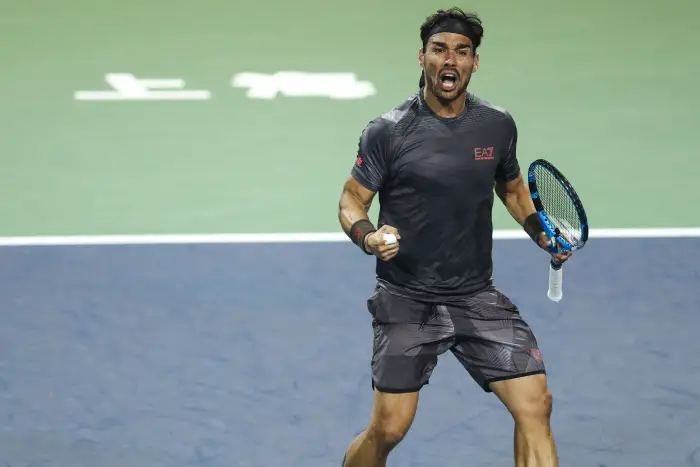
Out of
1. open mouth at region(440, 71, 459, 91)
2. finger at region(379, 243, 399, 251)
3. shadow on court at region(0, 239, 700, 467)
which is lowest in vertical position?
shadow on court at region(0, 239, 700, 467)

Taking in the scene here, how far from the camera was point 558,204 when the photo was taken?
539cm

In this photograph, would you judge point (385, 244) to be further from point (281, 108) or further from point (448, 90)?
point (281, 108)

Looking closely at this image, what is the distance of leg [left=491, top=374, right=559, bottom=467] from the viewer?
16.3 feet

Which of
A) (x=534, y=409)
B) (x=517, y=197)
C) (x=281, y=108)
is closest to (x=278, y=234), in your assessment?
(x=281, y=108)

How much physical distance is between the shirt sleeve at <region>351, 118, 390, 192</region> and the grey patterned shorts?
50cm

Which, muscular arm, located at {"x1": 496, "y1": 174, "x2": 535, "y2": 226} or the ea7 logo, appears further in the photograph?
muscular arm, located at {"x1": 496, "y1": 174, "x2": 535, "y2": 226}

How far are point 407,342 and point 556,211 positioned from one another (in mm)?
874

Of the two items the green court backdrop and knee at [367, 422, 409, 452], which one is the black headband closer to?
knee at [367, 422, 409, 452]

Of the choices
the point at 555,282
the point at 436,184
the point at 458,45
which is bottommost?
the point at 555,282

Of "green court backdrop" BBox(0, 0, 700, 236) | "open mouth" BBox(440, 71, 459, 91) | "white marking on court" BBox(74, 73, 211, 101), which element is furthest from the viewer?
"white marking on court" BBox(74, 73, 211, 101)

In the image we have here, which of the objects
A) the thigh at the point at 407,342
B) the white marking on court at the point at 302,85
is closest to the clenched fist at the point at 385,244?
the thigh at the point at 407,342

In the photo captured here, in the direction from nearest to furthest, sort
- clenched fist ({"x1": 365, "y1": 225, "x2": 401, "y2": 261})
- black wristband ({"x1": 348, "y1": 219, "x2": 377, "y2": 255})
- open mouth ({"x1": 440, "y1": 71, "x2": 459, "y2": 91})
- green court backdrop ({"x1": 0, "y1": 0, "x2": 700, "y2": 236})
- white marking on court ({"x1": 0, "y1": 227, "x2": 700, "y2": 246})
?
clenched fist ({"x1": 365, "y1": 225, "x2": 401, "y2": 261})
black wristband ({"x1": 348, "y1": 219, "x2": 377, "y2": 255})
open mouth ({"x1": 440, "y1": 71, "x2": 459, "y2": 91})
white marking on court ({"x1": 0, "y1": 227, "x2": 700, "y2": 246})
green court backdrop ({"x1": 0, "y1": 0, "x2": 700, "y2": 236})

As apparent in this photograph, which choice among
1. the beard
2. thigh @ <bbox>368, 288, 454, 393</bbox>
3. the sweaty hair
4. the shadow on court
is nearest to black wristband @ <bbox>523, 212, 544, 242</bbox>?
thigh @ <bbox>368, 288, 454, 393</bbox>

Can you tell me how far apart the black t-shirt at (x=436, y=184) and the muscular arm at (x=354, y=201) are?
36 mm
